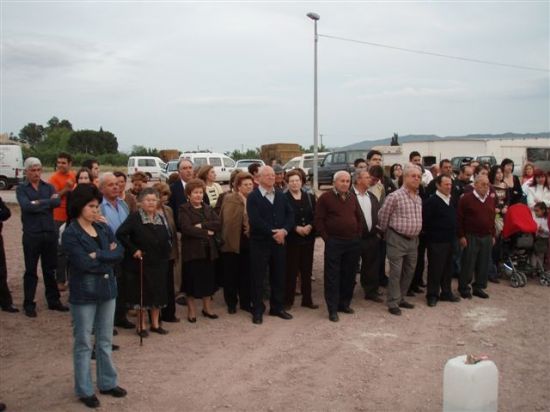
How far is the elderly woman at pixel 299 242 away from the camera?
7.46 m

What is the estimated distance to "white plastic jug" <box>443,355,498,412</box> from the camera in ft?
12.9

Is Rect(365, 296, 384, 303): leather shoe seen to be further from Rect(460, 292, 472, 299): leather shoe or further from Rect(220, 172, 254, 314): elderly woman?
Rect(220, 172, 254, 314): elderly woman

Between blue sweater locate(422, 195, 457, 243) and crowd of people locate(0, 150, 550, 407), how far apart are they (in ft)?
0.05

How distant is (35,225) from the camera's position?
688cm

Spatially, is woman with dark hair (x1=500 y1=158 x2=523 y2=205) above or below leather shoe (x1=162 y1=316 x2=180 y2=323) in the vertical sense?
above

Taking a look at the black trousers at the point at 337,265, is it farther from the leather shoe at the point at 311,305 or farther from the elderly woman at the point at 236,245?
the elderly woman at the point at 236,245

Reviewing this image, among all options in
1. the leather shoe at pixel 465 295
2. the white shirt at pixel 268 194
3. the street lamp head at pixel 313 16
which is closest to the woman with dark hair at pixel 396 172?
the leather shoe at pixel 465 295

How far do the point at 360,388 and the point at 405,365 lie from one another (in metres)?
0.75

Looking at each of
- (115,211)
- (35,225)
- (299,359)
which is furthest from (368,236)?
(35,225)

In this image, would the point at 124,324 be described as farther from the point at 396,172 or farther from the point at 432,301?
the point at 396,172

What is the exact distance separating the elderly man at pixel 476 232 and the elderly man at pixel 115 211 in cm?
471

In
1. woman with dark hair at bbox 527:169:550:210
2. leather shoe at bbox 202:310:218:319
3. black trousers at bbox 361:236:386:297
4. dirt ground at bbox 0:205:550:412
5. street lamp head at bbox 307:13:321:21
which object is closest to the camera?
dirt ground at bbox 0:205:550:412

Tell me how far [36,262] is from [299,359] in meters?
3.67

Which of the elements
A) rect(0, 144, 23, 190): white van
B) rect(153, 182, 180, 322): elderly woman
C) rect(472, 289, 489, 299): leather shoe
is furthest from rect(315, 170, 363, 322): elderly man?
rect(0, 144, 23, 190): white van
